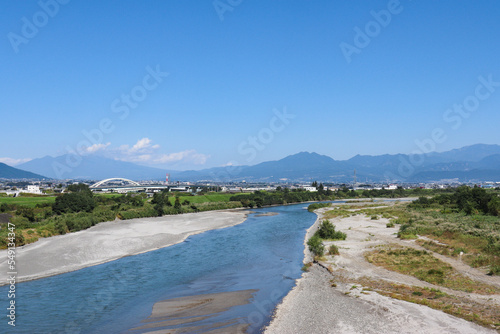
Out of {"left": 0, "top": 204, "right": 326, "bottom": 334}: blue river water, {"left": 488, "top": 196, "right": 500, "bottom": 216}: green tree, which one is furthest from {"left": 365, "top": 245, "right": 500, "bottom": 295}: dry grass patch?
{"left": 488, "top": 196, "right": 500, "bottom": 216}: green tree

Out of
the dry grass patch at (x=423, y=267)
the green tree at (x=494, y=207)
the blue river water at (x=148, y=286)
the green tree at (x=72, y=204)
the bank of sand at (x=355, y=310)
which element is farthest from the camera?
the green tree at (x=72, y=204)

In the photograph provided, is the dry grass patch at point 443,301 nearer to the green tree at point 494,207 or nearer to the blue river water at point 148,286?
the blue river water at point 148,286

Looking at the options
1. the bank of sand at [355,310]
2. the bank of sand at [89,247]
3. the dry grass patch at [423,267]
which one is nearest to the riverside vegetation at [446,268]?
the dry grass patch at [423,267]

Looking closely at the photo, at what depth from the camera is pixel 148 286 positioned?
2164cm

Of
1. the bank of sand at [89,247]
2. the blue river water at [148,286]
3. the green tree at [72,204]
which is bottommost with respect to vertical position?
the blue river water at [148,286]

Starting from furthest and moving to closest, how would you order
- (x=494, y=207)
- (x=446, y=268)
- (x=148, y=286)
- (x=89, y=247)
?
(x=494, y=207) → (x=89, y=247) → (x=446, y=268) → (x=148, y=286)

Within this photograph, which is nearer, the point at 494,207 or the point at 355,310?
the point at 355,310

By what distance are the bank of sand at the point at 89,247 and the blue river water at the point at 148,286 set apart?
1.62m

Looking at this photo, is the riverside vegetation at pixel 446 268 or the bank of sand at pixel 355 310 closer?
the bank of sand at pixel 355 310

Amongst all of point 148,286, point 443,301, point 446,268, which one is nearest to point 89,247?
point 148,286

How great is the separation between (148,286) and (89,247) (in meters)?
14.1

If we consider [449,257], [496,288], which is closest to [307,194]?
[449,257]

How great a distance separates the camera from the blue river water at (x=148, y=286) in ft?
52.1

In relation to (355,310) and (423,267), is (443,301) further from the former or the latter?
(423,267)
